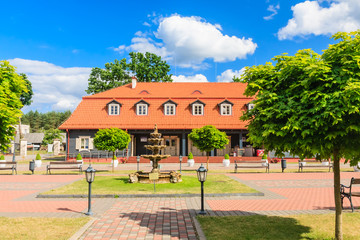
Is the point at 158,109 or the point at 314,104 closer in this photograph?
the point at 314,104

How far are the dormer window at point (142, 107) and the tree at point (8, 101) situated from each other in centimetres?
2220

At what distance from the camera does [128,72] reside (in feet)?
134

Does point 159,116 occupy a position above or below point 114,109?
below

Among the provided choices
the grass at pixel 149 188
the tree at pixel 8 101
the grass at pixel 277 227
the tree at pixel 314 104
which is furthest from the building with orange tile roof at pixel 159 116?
the tree at pixel 314 104

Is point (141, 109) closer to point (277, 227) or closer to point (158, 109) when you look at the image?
point (158, 109)

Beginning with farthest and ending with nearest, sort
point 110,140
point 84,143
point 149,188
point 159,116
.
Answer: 1. point 159,116
2. point 84,143
3. point 110,140
4. point 149,188

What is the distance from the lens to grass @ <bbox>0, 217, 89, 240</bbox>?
557 centimetres

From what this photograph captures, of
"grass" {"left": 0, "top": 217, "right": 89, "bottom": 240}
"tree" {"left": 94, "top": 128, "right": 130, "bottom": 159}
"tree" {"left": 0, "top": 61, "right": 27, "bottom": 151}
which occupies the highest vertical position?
"tree" {"left": 0, "top": 61, "right": 27, "bottom": 151}

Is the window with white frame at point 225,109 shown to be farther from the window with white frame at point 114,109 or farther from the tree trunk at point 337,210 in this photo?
the tree trunk at point 337,210

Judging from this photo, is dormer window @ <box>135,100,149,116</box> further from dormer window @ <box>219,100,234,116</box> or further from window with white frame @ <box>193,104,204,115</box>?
dormer window @ <box>219,100,234,116</box>

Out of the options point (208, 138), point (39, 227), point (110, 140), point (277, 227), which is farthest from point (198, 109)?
point (39, 227)

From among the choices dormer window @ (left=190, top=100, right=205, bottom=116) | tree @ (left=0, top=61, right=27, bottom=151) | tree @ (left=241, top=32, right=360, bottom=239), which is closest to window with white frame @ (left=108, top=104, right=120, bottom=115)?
dormer window @ (left=190, top=100, right=205, bottom=116)

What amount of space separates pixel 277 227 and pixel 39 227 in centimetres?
568

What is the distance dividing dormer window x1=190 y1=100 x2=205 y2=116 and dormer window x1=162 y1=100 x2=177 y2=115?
6.64 ft
